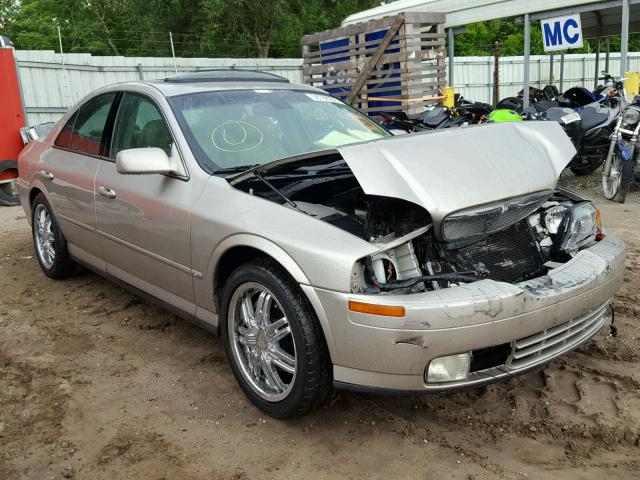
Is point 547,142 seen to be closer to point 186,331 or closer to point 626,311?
point 626,311

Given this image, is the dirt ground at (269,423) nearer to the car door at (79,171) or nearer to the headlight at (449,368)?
the headlight at (449,368)

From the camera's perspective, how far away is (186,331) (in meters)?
4.30

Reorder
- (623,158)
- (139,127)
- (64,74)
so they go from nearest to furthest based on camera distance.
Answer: (139,127) → (623,158) → (64,74)

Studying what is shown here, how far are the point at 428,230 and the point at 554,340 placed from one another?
765mm

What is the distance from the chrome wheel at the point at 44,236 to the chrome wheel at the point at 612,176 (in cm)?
653

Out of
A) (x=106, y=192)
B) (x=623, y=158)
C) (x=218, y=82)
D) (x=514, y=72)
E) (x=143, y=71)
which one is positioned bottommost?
(x=623, y=158)

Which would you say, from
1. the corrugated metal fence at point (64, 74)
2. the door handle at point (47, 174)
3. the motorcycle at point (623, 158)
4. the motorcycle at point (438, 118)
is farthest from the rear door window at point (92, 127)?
the corrugated metal fence at point (64, 74)

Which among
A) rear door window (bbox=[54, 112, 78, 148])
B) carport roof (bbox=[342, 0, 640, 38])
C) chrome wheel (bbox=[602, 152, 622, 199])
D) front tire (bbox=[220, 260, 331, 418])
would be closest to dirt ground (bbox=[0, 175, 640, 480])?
front tire (bbox=[220, 260, 331, 418])

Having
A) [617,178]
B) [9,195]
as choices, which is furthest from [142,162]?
[9,195]

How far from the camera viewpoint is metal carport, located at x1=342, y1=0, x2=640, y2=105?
10.4 m

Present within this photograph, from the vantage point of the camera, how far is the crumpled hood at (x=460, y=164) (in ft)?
9.19

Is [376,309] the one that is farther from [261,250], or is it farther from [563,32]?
[563,32]

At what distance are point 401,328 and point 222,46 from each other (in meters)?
28.1

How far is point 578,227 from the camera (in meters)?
3.40
